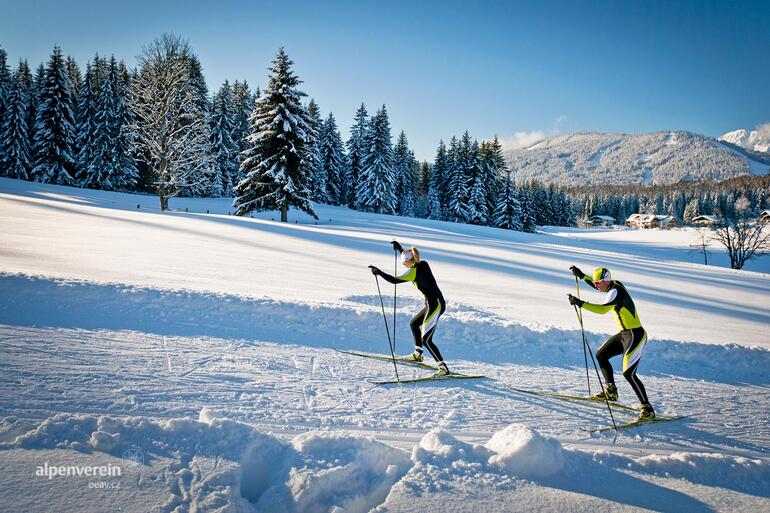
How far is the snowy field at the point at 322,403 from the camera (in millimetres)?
3473

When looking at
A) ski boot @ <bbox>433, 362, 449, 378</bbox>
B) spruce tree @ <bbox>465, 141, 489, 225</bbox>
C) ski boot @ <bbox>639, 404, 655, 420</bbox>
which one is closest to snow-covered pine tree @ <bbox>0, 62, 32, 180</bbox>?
spruce tree @ <bbox>465, 141, 489, 225</bbox>

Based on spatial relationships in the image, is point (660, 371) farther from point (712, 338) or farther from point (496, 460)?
point (496, 460)

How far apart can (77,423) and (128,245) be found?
12691 millimetres

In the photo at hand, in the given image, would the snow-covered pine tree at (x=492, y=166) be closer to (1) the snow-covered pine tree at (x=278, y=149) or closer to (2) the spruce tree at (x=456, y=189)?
(2) the spruce tree at (x=456, y=189)

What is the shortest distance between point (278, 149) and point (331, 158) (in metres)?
23.6

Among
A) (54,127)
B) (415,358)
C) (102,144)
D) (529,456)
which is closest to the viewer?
(529,456)

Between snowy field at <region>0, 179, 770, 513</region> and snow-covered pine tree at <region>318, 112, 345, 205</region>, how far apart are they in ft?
136

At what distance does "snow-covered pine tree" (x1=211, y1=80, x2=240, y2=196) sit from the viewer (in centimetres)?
4544

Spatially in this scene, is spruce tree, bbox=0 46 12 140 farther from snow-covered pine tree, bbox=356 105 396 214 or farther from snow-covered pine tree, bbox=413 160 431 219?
snow-covered pine tree, bbox=413 160 431 219

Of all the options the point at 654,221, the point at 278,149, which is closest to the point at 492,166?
the point at 278,149

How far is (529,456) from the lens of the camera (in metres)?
3.93

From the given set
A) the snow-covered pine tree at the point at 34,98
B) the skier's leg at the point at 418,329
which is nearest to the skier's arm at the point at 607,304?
the skier's leg at the point at 418,329

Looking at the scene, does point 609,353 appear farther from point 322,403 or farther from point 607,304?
point 322,403

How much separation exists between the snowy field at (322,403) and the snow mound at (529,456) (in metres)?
0.02
